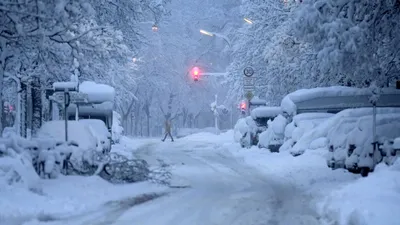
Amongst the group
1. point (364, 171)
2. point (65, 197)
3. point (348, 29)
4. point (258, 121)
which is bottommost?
point (65, 197)

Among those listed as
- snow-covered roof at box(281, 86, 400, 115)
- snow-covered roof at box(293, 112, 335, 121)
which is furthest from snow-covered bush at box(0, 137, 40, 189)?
snow-covered roof at box(281, 86, 400, 115)

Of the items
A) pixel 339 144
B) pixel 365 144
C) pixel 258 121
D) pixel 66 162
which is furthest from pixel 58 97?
pixel 258 121

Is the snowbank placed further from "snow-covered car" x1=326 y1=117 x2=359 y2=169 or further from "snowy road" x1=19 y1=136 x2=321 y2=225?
"snow-covered car" x1=326 y1=117 x2=359 y2=169

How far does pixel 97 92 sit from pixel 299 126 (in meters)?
11.2

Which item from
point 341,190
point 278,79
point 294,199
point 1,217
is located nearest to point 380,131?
point 341,190

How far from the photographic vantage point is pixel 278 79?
3350 cm

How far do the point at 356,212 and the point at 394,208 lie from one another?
0.57 m

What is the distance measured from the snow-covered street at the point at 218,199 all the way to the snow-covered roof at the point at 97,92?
10086 millimetres

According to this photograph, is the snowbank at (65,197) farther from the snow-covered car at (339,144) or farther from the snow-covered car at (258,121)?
the snow-covered car at (258,121)

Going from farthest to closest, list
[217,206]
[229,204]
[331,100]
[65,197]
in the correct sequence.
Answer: [331,100] → [65,197] → [229,204] → [217,206]

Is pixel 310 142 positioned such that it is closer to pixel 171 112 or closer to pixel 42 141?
pixel 42 141

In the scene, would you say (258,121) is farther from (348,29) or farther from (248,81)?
(348,29)

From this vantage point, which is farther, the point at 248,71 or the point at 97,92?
the point at 248,71

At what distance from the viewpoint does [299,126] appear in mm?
22812
